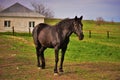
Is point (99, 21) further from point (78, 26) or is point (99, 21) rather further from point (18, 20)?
point (78, 26)

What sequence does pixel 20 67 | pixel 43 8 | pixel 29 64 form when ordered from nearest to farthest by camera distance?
pixel 20 67 < pixel 29 64 < pixel 43 8

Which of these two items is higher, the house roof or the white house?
the house roof

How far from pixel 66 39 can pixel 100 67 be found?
3.34m

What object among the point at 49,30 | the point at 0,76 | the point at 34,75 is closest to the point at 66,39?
the point at 49,30

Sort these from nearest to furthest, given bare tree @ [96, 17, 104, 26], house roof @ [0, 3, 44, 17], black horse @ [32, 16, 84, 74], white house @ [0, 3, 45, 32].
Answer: black horse @ [32, 16, 84, 74]
white house @ [0, 3, 45, 32]
house roof @ [0, 3, 44, 17]
bare tree @ [96, 17, 104, 26]

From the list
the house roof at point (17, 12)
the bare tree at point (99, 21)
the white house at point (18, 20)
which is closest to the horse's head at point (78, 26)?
the white house at point (18, 20)

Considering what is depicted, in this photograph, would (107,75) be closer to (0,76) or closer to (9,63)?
(0,76)

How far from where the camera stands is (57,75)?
40.3 ft

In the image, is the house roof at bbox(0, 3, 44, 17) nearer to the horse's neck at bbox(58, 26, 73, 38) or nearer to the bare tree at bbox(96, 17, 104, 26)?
the bare tree at bbox(96, 17, 104, 26)

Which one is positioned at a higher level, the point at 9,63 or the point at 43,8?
the point at 43,8

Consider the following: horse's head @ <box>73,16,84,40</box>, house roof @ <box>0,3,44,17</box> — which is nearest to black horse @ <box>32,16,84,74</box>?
horse's head @ <box>73,16,84,40</box>

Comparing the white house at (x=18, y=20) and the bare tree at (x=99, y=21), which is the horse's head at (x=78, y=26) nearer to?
Result: the white house at (x=18, y=20)

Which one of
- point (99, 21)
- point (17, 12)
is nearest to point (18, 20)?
point (17, 12)

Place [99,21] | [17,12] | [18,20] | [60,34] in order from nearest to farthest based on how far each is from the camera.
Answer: [60,34] → [18,20] → [17,12] → [99,21]
